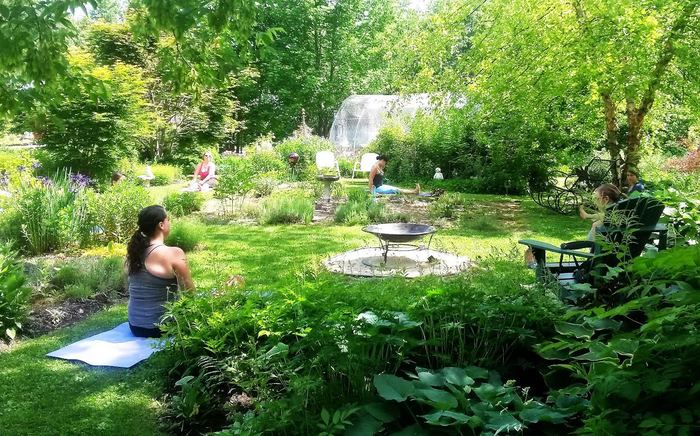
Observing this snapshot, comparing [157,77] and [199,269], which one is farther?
[157,77]

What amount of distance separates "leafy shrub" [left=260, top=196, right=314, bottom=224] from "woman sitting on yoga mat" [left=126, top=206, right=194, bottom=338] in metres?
5.91

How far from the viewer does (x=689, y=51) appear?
8562mm

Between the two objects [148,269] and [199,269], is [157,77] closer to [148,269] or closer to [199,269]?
[199,269]

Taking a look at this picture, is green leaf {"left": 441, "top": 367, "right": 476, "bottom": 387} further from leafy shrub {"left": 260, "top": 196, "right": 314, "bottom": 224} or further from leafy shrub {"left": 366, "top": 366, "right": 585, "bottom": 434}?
leafy shrub {"left": 260, "top": 196, "right": 314, "bottom": 224}

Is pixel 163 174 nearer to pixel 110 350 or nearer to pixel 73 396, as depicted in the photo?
pixel 110 350

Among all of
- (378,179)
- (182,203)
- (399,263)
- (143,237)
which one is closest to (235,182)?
(182,203)

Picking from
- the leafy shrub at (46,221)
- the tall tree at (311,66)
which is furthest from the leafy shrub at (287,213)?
the tall tree at (311,66)

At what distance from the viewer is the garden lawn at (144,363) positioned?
330 centimetres

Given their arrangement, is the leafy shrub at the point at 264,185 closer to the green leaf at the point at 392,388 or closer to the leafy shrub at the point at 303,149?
the leafy shrub at the point at 303,149

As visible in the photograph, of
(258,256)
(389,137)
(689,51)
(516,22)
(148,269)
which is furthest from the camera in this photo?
(389,137)

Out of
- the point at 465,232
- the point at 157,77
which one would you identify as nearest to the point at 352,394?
the point at 465,232

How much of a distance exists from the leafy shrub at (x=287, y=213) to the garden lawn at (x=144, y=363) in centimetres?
109

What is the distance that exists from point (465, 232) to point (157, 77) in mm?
15258

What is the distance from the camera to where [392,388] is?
2.14 m
